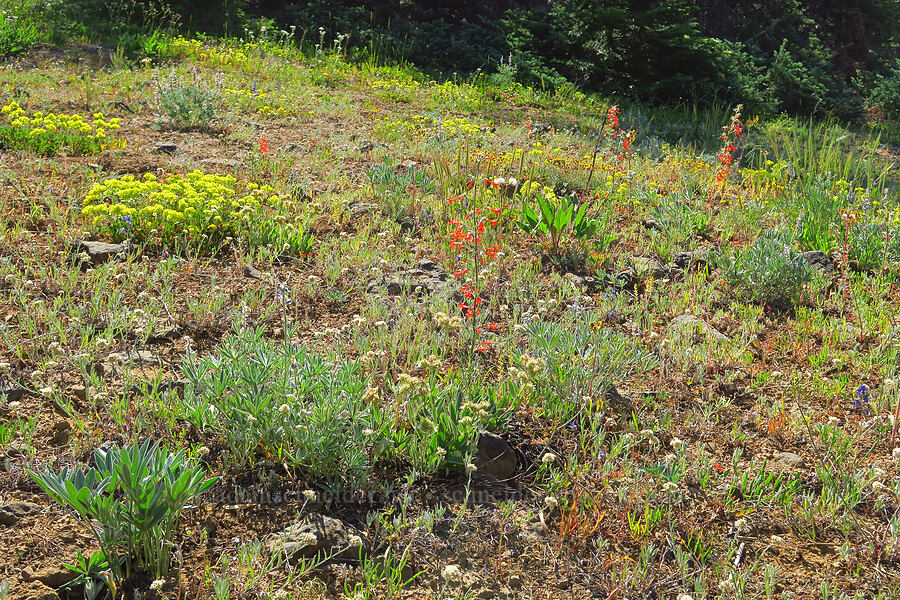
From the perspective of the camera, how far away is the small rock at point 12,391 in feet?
9.86

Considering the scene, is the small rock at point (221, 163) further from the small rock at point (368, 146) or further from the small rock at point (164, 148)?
the small rock at point (368, 146)

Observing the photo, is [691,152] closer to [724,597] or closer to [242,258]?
[242,258]

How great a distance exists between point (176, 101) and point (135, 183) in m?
2.87

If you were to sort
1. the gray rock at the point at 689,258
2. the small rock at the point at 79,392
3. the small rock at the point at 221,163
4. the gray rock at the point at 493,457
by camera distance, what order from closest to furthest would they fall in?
the gray rock at the point at 493,457
the small rock at the point at 79,392
the gray rock at the point at 689,258
the small rock at the point at 221,163

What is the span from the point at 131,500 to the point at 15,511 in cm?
60

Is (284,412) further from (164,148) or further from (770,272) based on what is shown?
(164,148)

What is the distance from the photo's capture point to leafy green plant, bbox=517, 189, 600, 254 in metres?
4.96

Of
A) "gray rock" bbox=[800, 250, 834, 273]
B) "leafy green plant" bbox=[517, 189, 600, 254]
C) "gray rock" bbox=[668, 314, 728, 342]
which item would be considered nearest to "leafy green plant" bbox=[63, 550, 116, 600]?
"gray rock" bbox=[668, 314, 728, 342]

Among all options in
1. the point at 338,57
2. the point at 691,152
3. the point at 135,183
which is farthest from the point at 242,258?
the point at 338,57

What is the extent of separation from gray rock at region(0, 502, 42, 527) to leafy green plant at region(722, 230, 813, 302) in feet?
13.5

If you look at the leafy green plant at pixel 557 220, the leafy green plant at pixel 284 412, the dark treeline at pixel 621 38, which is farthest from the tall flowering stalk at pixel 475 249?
the dark treeline at pixel 621 38

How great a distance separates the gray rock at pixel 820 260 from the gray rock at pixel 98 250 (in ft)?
15.2

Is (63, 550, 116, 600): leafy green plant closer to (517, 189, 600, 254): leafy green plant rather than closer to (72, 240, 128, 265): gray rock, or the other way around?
(72, 240, 128, 265): gray rock

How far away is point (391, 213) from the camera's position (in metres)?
5.49
